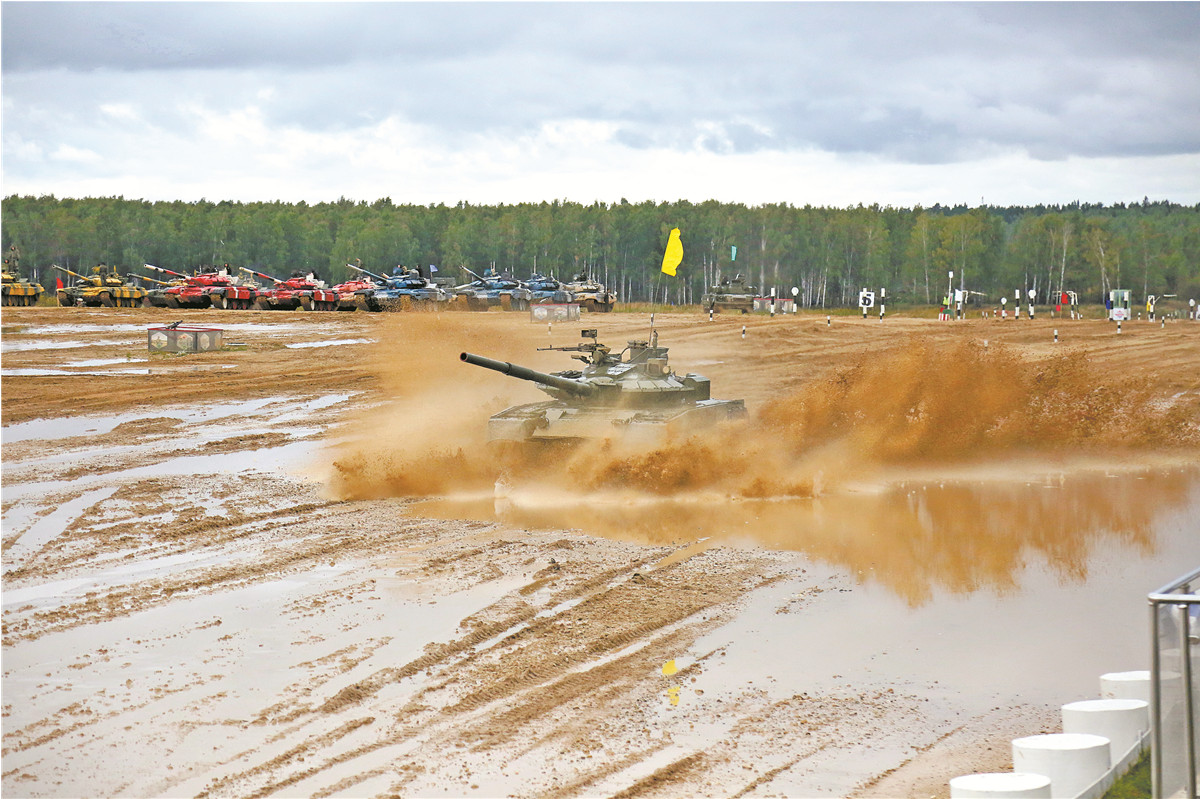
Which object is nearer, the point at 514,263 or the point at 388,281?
A: the point at 388,281

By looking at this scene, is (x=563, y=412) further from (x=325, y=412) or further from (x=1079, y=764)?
(x=1079, y=764)

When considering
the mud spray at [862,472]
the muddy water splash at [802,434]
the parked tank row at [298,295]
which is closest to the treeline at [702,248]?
the parked tank row at [298,295]

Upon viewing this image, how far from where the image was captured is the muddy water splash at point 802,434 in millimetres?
14820

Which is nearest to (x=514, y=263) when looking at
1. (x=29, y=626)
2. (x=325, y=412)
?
(x=325, y=412)

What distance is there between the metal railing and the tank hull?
31.8 feet

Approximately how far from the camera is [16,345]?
32188 mm

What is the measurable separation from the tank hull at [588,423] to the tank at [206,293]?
116 ft

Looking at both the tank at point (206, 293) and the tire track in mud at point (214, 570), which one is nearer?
the tire track in mud at point (214, 570)

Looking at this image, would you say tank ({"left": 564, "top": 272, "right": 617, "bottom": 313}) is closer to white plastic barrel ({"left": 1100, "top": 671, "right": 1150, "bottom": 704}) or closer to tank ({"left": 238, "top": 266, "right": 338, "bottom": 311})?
tank ({"left": 238, "top": 266, "right": 338, "bottom": 311})

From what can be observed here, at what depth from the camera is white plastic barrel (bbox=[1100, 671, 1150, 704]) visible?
266 inches

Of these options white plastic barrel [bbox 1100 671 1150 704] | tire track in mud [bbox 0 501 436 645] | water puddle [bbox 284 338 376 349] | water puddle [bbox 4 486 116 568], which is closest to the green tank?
water puddle [bbox 284 338 376 349]

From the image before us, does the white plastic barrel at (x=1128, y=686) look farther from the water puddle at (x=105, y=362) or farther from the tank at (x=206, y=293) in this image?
the tank at (x=206, y=293)

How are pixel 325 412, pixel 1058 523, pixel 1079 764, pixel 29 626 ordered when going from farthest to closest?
pixel 325 412, pixel 1058 523, pixel 29 626, pixel 1079 764

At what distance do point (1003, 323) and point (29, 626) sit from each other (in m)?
40.9
